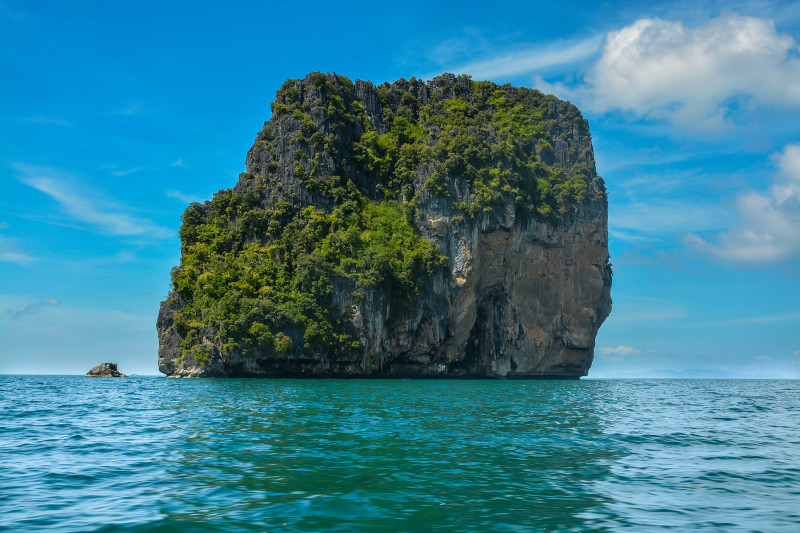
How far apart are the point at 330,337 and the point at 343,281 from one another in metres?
7.14

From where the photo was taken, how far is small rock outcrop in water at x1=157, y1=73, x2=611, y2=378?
215 ft

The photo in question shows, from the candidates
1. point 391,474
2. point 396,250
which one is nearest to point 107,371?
point 396,250

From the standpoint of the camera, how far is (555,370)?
276 ft

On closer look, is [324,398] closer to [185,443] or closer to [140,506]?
[185,443]

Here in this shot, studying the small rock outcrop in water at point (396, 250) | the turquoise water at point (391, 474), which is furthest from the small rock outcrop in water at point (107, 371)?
the turquoise water at point (391, 474)

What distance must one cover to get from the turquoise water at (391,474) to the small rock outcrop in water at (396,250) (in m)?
43.1

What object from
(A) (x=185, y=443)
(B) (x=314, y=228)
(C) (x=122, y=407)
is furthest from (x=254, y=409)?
(B) (x=314, y=228)

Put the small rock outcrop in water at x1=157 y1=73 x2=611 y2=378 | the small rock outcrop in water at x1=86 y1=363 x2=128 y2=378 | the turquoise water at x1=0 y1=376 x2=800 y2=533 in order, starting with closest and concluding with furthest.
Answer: the turquoise water at x1=0 y1=376 x2=800 y2=533, the small rock outcrop in water at x1=157 y1=73 x2=611 y2=378, the small rock outcrop in water at x1=86 y1=363 x2=128 y2=378

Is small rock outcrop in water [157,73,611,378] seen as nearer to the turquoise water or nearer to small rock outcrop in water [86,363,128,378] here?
small rock outcrop in water [86,363,128,378]

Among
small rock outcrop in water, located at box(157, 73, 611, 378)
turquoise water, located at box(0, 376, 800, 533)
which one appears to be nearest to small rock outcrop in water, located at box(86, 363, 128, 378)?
small rock outcrop in water, located at box(157, 73, 611, 378)

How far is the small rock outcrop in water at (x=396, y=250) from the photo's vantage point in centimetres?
6550

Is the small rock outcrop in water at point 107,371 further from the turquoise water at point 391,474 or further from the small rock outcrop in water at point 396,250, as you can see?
the turquoise water at point 391,474

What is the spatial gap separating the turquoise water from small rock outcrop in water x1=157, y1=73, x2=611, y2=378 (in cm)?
4310

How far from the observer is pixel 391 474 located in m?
11.9
